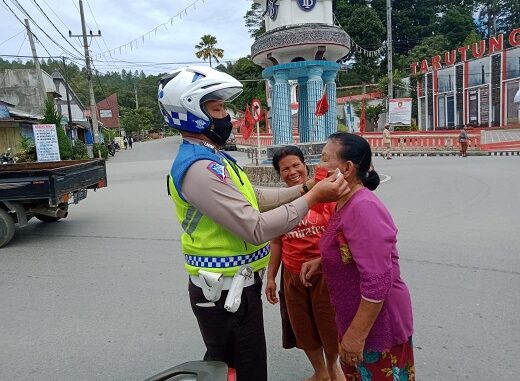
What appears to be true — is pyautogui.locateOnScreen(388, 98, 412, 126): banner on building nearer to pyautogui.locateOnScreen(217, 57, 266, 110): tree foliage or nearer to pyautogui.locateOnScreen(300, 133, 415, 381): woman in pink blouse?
pyautogui.locateOnScreen(217, 57, 266, 110): tree foliage

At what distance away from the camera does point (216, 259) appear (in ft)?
5.81

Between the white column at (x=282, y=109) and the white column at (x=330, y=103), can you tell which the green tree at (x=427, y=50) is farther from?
the white column at (x=282, y=109)

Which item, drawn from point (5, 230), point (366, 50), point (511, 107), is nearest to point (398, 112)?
point (511, 107)

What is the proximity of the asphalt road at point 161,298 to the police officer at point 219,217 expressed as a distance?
1.07 metres

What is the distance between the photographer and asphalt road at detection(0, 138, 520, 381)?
295 cm

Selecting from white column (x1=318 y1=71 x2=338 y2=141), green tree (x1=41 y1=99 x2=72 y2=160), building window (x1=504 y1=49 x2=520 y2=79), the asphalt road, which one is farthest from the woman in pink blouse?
building window (x1=504 y1=49 x2=520 y2=79)

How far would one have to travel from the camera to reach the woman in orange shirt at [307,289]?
2.46 meters

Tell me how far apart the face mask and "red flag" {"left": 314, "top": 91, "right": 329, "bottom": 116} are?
9.94 meters

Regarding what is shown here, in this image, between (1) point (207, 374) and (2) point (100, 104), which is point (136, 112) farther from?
(1) point (207, 374)

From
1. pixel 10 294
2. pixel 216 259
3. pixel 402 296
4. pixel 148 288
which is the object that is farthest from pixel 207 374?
pixel 10 294

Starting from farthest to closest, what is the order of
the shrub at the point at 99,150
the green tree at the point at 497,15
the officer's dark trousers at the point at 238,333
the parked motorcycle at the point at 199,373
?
the green tree at the point at 497,15 < the shrub at the point at 99,150 < the officer's dark trousers at the point at 238,333 < the parked motorcycle at the point at 199,373

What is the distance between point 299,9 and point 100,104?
187ft

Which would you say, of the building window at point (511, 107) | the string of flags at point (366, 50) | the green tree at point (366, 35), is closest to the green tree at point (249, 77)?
the string of flags at point (366, 50)

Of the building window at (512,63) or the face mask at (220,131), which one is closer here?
the face mask at (220,131)
